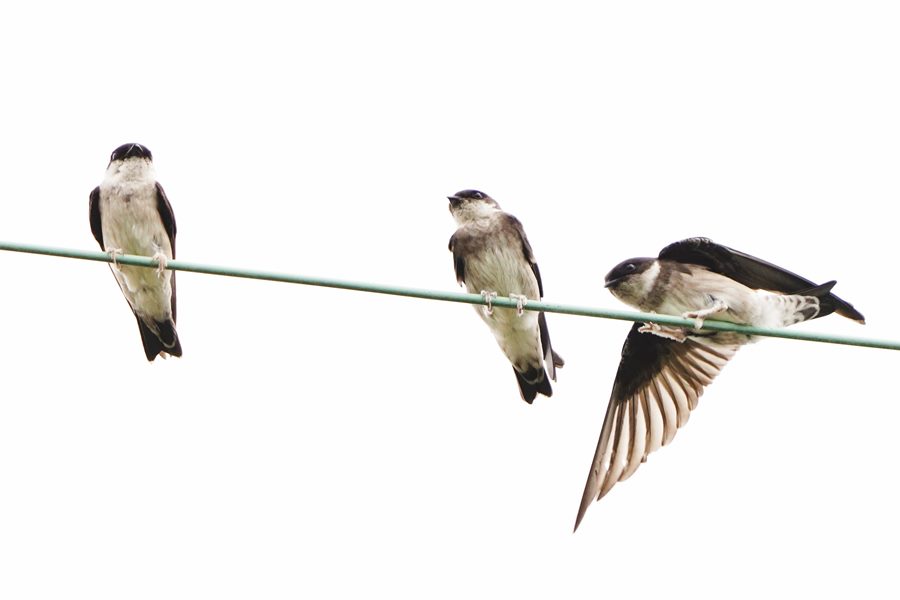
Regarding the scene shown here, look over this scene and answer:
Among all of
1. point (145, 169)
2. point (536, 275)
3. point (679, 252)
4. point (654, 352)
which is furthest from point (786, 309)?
point (145, 169)

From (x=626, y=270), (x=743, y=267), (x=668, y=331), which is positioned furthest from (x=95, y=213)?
(x=743, y=267)

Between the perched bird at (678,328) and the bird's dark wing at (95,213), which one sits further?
the bird's dark wing at (95,213)

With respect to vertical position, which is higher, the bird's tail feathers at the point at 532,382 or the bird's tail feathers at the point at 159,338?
the bird's tail feathers at the point at 159,338

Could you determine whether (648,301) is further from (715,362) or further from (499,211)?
(499,211)

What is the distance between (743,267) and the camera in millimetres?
6797

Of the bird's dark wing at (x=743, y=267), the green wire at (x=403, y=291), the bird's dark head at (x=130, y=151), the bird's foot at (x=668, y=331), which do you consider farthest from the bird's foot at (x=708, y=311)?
the bird's dark head at (x=130, y=151)

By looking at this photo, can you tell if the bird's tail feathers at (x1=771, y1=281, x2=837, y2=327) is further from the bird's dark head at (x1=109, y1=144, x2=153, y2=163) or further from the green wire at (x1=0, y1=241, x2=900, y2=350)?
the bird's dark head at (x1=109, y1=144, x2=153, y2=163)

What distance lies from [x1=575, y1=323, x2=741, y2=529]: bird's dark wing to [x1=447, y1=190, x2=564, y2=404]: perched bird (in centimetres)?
65

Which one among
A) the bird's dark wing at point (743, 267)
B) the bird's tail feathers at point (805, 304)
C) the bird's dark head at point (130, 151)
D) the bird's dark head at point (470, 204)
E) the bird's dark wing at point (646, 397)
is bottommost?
the bird's dark wing at point (646, 397)

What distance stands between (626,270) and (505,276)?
119 centimetres

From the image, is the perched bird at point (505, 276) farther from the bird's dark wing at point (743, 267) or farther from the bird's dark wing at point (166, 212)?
the bird's dark wing at point (166, 212)

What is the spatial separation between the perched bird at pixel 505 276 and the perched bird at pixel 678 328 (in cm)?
65

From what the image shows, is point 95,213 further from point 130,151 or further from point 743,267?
point 743,267

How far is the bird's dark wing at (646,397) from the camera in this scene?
23.9 feet
